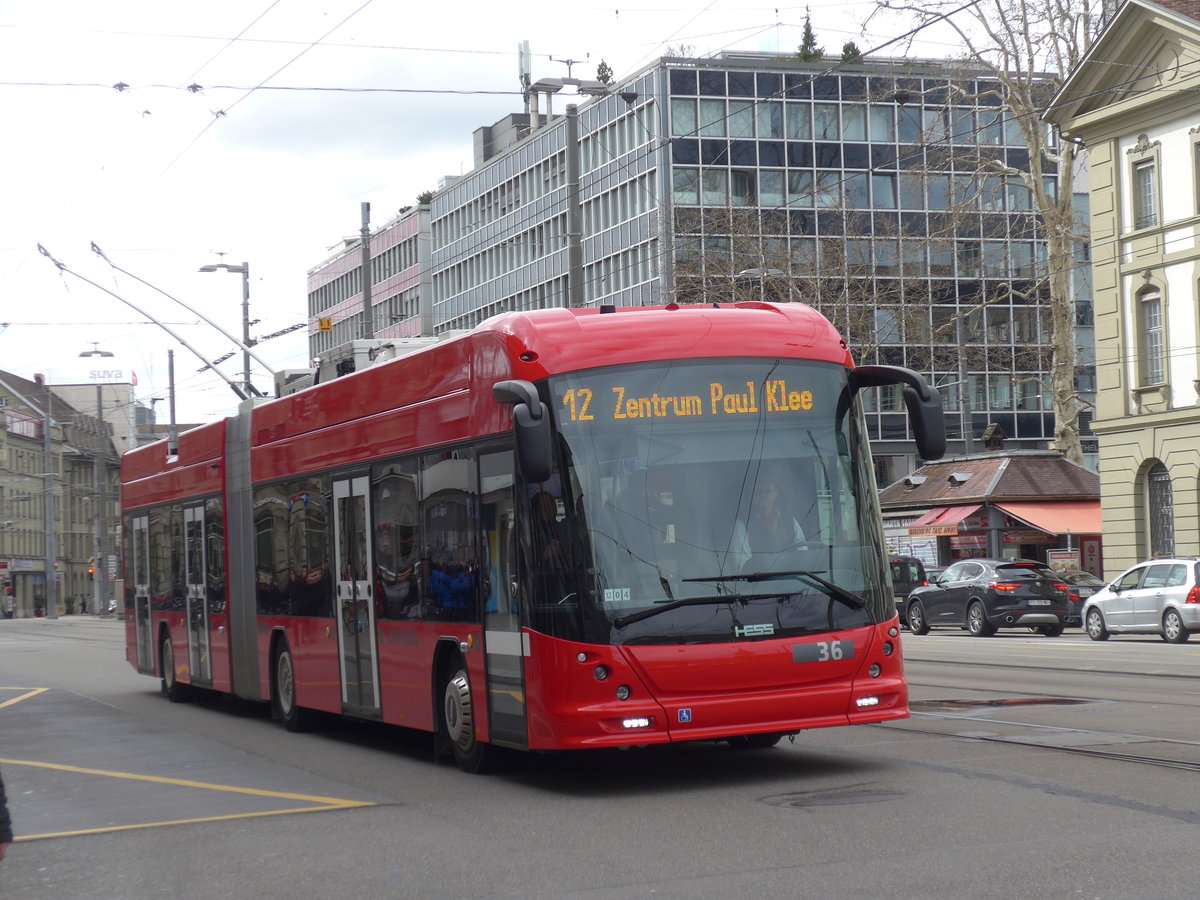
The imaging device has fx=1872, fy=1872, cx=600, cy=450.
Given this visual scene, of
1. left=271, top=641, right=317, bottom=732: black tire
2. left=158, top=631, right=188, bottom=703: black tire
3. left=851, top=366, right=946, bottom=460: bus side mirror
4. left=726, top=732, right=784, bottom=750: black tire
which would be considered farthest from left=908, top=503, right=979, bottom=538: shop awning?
left=851, top=366, right=946, bottom=460: bus side mirror

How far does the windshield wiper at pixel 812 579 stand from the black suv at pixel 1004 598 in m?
25.8

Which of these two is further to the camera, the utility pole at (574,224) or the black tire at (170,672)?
the utility pole at (574,224)

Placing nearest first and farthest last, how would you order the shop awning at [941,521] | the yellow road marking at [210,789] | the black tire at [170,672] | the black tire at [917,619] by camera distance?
the yellow road marking at [210,789] → the black tire at [170,672] → the black tire at [917,619] → the shop awning at [941,521]

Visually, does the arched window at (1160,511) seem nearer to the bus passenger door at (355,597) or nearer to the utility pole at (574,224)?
the utility pole at (574,224)

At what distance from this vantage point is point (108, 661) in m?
33.9

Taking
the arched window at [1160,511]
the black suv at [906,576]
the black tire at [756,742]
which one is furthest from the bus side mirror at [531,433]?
the arched window at [1160,511]

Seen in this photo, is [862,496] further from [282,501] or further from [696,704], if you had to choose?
[282,501]

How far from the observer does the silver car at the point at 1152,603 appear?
103 feet

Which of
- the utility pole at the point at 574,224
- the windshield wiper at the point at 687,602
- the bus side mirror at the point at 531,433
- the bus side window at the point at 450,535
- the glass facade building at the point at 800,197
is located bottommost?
the windshield wiper at the point at 687,602

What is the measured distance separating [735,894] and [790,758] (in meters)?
→ 4.91

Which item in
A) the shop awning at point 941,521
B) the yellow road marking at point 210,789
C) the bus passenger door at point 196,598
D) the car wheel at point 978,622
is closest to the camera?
the yellow road marking at point 210,789

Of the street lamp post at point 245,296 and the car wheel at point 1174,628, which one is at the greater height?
the street lamp post at point 245,296

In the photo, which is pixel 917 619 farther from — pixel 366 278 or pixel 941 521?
pixel 941 521

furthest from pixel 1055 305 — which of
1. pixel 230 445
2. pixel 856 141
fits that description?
pixel 230 445
